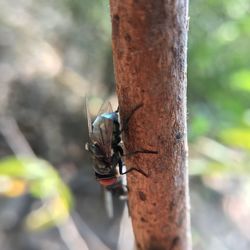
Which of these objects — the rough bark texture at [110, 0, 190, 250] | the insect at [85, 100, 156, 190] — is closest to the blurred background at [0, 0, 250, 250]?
the insect at [85, 100, 156, 190]

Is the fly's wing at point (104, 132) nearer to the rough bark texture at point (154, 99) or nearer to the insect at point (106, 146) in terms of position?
the insect at point (106, 146)

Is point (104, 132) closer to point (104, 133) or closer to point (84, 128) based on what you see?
point (104, 133)

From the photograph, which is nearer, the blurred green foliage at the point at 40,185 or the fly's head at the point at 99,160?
the fly's head at the point at 99,160

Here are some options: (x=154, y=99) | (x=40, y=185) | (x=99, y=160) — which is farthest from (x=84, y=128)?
(x=154, y=99)

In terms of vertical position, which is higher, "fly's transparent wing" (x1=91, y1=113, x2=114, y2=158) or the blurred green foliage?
"fly's transparent wing" (x1=91, y1=113, x2=114, y2=158)

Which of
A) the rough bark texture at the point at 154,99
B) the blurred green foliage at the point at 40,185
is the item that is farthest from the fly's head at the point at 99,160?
the blurred green foliage at the point at 40,185

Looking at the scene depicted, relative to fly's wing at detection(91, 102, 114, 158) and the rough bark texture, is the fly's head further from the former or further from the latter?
the rough bark texture

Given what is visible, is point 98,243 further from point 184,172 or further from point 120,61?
point 120,61
